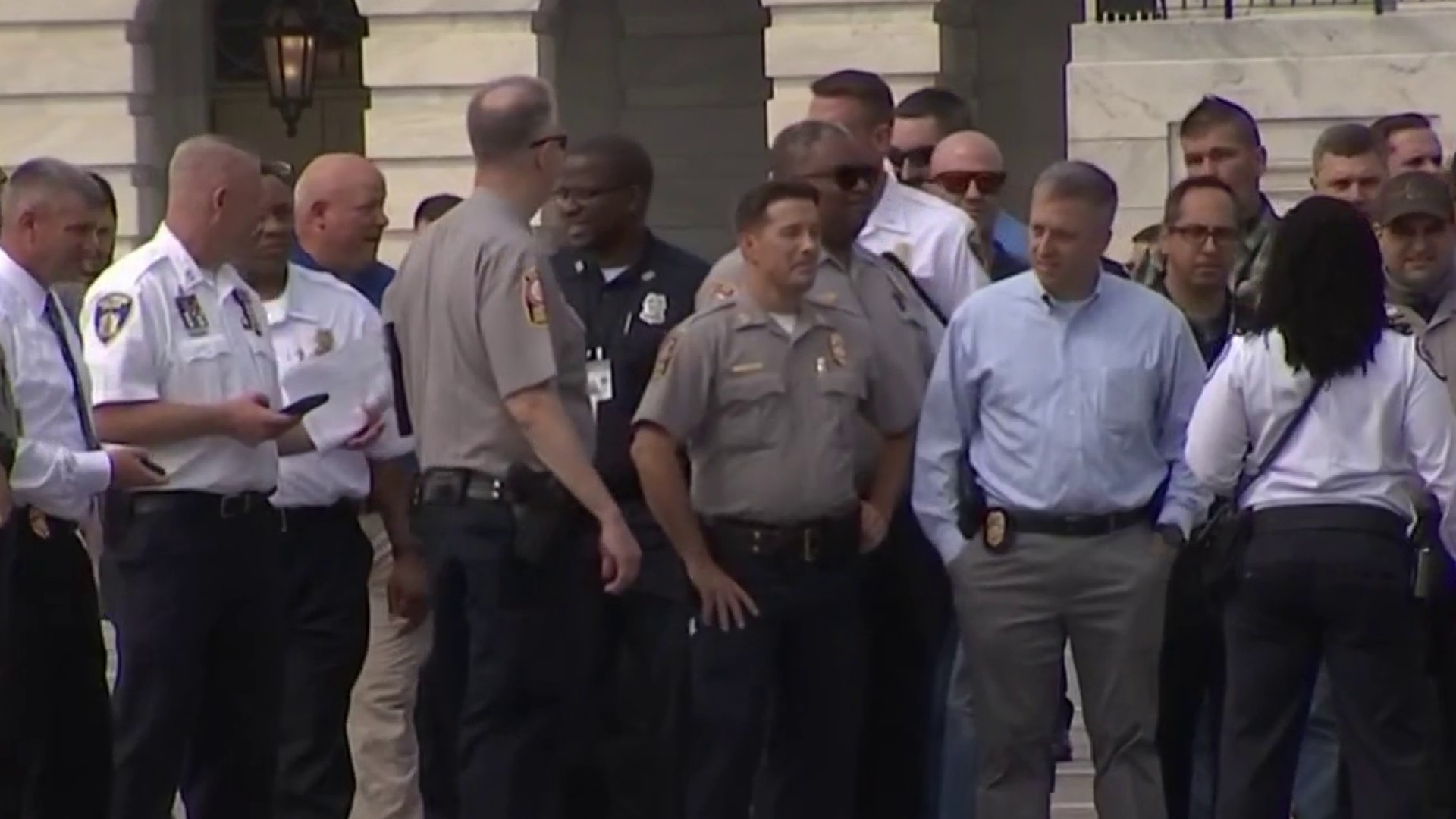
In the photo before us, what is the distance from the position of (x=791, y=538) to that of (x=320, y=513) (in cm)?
154

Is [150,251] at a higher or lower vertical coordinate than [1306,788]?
higher

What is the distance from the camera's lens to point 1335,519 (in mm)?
8367

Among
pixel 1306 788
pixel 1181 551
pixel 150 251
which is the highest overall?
pixel 150 251

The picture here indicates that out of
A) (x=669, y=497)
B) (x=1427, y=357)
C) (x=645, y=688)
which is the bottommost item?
(x=645, y=688)

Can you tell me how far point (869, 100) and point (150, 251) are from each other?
90.7 inches

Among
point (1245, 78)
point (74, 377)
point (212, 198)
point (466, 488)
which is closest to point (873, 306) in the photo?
point (466, 488)

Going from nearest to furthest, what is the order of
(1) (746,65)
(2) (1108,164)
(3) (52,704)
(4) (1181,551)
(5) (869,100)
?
(3) (52,704), (4) (1181,551), (5) (869,100), (2) (1108,164), (1) (746,65)

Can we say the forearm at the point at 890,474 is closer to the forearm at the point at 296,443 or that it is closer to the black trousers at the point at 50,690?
the forearm at the point at 296,443

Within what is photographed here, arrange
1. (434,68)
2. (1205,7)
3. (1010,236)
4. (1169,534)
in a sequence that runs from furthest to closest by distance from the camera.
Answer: (434,68) < (1205,7) < (1010,236) < (1169,534)

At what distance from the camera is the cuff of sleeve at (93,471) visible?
816 cm

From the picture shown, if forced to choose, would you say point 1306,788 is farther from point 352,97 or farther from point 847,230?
point 352,97

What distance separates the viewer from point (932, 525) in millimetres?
8828

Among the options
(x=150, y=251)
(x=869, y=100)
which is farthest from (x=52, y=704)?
(x=869, y=100)

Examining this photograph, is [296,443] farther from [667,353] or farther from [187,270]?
[667,353]
